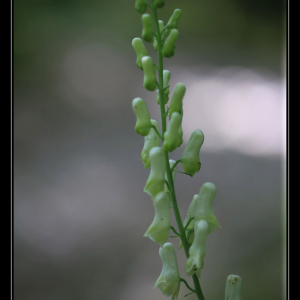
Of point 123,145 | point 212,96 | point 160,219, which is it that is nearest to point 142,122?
point 160,219

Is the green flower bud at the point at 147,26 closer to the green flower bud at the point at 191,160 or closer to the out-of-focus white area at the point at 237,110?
the green flower bud at the point at 191,160

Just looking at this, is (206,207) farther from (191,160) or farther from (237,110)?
(237,110)

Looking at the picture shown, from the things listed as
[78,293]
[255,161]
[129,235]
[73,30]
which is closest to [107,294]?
[78,293]

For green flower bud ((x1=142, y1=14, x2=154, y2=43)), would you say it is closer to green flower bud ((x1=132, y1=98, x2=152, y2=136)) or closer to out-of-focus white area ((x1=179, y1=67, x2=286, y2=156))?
green flower bud ((x1=132, y1=98, x2=152, y2=136))

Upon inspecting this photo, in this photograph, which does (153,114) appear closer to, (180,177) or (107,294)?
(180,177)

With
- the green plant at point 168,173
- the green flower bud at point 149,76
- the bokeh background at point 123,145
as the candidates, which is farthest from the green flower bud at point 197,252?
the bokeh background at point 123,145

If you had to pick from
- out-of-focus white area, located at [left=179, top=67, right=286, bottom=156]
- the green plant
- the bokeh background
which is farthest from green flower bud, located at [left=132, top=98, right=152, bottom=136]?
out-of-focus white area, located at [left=179, top=67, right=286, bottom=156]
